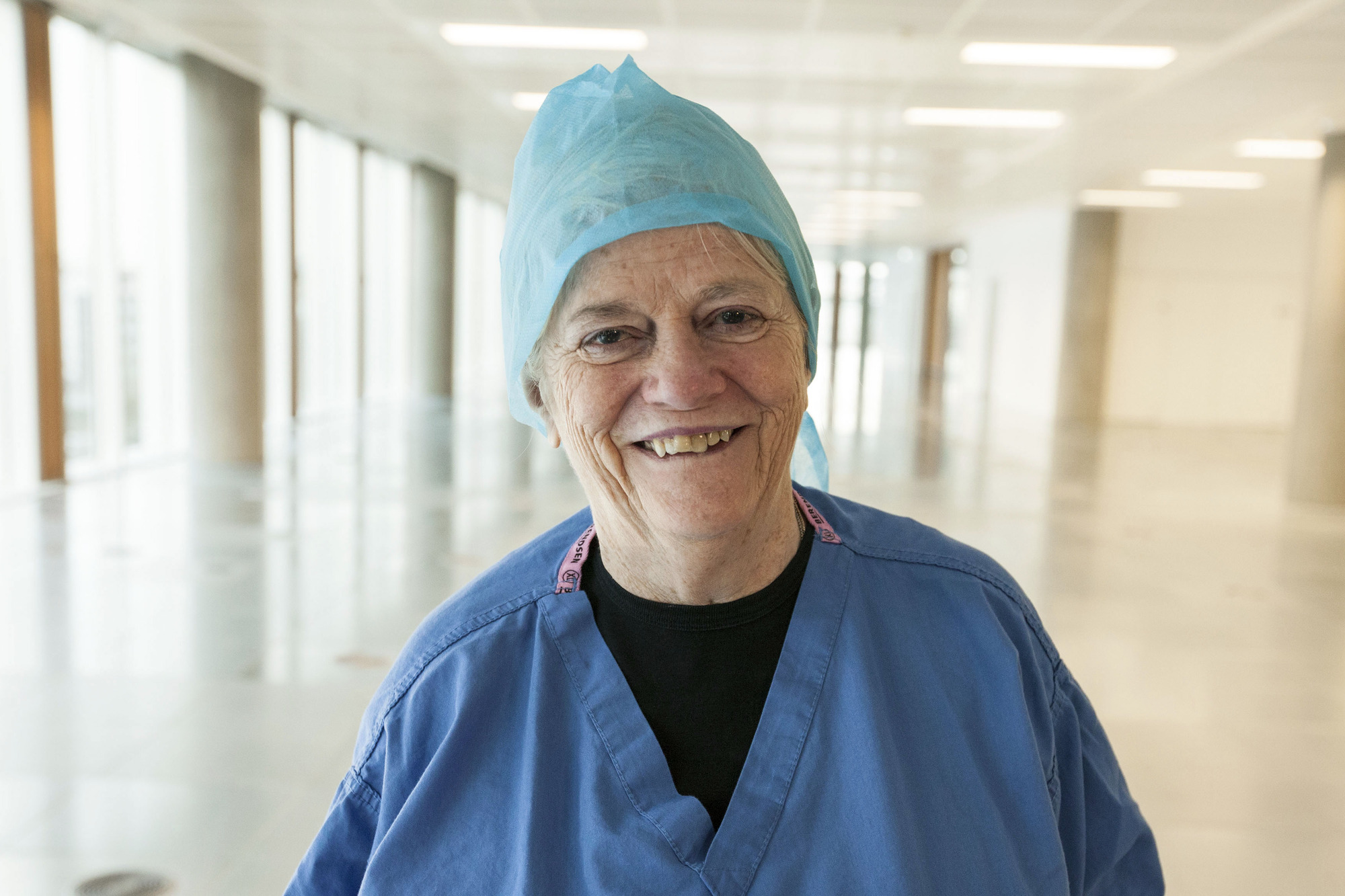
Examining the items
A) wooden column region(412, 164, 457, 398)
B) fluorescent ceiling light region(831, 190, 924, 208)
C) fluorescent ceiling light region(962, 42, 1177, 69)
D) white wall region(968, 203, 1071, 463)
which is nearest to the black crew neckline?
fluorescent ceiling light region(962, 42, 1177, 69)

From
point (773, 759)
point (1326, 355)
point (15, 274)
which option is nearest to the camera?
point (773, 759)

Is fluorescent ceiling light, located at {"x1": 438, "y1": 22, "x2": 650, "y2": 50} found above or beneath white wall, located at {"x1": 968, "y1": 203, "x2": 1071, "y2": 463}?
above

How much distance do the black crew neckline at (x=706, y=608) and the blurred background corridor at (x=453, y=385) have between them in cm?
226

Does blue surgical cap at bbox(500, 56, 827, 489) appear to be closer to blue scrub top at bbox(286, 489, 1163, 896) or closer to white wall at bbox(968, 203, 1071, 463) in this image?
blue scrub top at bbox(286, 489, 1163, 896)

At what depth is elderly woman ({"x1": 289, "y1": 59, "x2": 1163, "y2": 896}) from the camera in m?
1.18

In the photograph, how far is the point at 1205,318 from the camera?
60.0ft

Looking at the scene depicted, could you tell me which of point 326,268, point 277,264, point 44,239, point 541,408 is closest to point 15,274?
point 44,239

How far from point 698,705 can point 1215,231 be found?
63.7ft

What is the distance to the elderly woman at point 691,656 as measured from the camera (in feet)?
3.86

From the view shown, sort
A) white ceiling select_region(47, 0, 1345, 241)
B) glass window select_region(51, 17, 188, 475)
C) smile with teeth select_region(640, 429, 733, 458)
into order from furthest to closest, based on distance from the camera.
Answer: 1. glass window select_region(51, 17, 188, 475)
2. white ceiling select_region(47, 0, 1345, 241)
3. smile with teeth select_region(640, 429, 733, 458)

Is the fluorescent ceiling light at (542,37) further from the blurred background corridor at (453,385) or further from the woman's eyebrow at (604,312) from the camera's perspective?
the woman's eyebrow at (604,312)

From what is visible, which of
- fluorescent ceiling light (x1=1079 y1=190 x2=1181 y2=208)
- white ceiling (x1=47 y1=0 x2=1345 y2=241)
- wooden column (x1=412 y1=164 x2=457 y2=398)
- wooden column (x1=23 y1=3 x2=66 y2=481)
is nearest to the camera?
white ceiling (x1=47 y1=0 x2=1345 y2=241)

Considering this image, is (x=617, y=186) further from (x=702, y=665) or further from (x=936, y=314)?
(x=936, y=314)

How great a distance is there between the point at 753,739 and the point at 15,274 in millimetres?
9385
